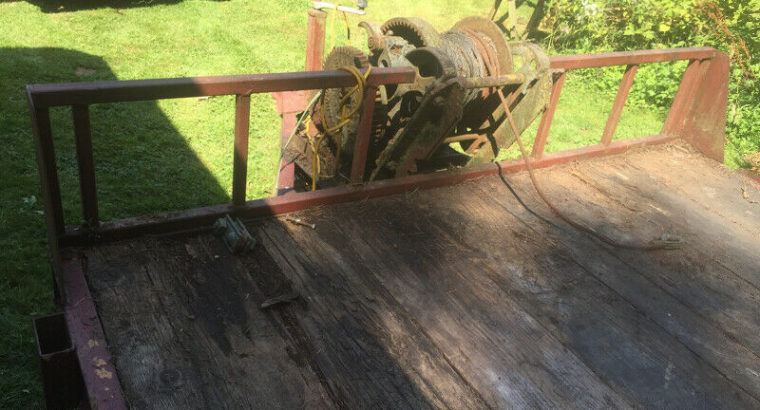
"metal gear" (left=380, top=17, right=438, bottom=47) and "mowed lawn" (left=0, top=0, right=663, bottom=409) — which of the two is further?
"mowed lawn" (left=0, top=0, right=663, bottom=409)

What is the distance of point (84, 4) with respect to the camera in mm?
10672

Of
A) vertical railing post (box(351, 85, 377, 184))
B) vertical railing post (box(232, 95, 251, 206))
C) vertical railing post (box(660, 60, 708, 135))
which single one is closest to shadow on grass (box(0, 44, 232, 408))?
vertical railing post (box(232, 95, 251, 206))

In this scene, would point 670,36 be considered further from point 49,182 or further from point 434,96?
point 49,182

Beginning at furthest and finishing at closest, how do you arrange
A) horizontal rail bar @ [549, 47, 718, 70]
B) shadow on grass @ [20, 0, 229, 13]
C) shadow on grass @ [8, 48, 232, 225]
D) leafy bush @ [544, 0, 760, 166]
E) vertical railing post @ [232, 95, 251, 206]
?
shadow on grass @ [20, 0, 229, 13]
leafy bush @ [544, 0, 760, 166]
shadow on grass @ [8, 48, 232, 225]
horizontal rail bar @ [549, 47, 718, 70]
vertical railing post @ [232, 95, 251, 206]

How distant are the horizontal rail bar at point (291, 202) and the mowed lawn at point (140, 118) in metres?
1.38

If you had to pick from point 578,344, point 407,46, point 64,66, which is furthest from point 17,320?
point 64,66

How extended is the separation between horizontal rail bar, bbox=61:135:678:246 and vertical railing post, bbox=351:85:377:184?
10 cm

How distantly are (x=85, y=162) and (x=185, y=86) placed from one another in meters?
0.59

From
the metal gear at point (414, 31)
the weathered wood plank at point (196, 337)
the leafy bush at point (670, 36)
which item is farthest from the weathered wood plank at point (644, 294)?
the leafy bush at point (670, 36)

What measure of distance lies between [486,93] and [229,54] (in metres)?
6.70

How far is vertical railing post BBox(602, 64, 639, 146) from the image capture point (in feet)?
15.9

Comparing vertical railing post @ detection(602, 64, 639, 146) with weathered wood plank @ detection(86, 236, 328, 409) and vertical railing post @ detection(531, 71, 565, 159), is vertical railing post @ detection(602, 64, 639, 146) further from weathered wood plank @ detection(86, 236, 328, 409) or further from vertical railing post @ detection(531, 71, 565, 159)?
weathered wood plank @ detection(86, 236, 328, 409)

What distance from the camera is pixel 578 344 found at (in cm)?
304

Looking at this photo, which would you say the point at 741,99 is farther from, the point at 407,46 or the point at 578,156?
the point at 407,46
